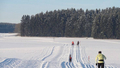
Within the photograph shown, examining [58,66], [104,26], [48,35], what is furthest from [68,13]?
[58,66]

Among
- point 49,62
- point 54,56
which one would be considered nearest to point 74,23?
point 54,56

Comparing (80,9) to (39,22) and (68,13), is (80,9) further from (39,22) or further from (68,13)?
(39,22)

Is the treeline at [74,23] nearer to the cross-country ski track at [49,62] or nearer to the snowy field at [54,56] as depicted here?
the snowy field at [54,56]

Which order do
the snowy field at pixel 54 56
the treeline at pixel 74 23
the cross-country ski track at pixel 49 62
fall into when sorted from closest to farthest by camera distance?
the cross-country ski track at pixel 49 62
the snowy field at pixel 54 56
the treeline at pixel 74 23

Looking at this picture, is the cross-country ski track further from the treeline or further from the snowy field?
the treeline

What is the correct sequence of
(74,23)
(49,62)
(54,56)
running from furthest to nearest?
1. (74,23)
2. (54,56)
3. (49,62)

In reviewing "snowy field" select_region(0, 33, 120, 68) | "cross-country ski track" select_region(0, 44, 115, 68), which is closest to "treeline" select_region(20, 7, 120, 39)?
"snowy field" select_region(0, 33, 120, 68)

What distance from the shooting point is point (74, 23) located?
10525 cm

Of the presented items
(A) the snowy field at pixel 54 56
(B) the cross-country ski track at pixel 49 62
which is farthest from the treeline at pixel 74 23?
(B) the cross-country ski track at pixel 49 62

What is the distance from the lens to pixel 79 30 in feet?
332

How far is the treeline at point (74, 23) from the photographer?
8981 cm

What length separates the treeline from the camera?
8981cm

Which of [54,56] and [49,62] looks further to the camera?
[54,56]

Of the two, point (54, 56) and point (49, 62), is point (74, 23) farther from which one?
point (49, 62)
